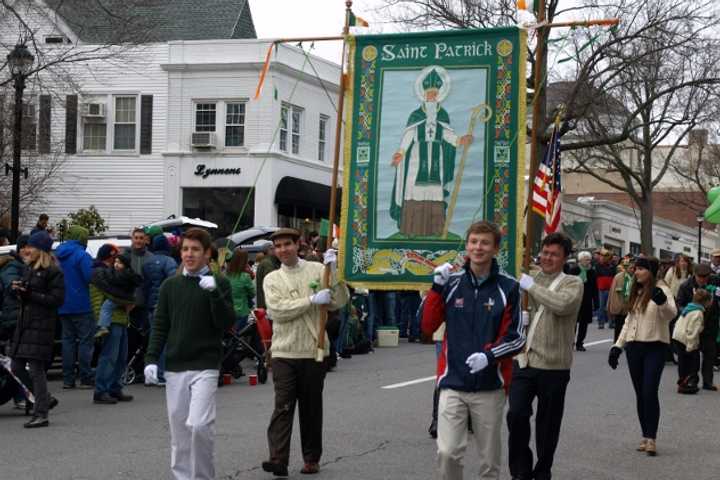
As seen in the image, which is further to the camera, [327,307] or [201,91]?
[201,91]

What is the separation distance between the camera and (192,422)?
7.44m

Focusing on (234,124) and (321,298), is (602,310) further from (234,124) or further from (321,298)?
(321,298)

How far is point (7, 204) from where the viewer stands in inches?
1298

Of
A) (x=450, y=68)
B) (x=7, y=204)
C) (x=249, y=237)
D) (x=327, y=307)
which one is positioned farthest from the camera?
(x=7, y=204)

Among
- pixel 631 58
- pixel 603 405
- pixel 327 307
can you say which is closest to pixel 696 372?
pixel 603 405

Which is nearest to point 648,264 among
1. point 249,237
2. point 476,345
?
point 476,345

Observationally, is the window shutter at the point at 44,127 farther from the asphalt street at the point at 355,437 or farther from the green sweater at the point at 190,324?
the green sweater at the point at 190,324

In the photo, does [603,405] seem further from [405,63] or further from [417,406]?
[405,63]

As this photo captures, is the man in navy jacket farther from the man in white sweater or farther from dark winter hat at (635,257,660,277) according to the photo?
dark winter hat at (635,257,660,277)

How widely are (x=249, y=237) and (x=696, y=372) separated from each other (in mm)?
12069

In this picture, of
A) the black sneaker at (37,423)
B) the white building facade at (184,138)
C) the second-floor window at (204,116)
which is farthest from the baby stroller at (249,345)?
the second-floor window at (204,116)

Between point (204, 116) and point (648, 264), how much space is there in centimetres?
2931

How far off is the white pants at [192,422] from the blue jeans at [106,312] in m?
6.04

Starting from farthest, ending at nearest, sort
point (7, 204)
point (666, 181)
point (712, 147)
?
point (666, 181)
point (712, 147)
point (7, 204)
